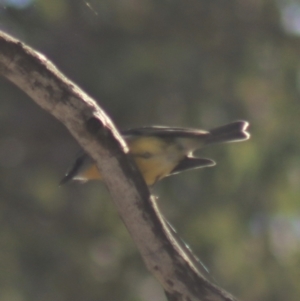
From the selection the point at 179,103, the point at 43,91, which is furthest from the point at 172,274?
the point at 179,103

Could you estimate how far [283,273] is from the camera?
643cm

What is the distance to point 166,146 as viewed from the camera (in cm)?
363

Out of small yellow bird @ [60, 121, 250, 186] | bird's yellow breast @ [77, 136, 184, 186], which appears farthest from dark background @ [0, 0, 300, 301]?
bird's yellow breast @ [77, 136, 184, 186]

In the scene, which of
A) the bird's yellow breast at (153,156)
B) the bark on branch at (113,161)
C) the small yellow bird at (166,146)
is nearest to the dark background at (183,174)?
the small yellow bird at (166,146)

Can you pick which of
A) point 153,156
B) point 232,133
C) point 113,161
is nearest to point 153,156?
point 153,156

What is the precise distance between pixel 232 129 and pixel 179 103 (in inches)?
112

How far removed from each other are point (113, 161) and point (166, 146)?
1.19 m

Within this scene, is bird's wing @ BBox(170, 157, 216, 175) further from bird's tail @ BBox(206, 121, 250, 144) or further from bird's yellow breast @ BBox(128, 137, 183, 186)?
bird's tail @ BBox(206, 121, 250, 144)

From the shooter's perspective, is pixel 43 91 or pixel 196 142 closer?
pixel 43 91

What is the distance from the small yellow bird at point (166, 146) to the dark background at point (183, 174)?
2.34 m

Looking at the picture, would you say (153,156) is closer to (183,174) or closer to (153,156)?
(153,156)

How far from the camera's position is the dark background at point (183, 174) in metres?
6.12

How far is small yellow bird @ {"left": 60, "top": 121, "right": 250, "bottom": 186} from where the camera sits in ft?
11.4

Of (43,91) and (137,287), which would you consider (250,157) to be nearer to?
(137,287)
